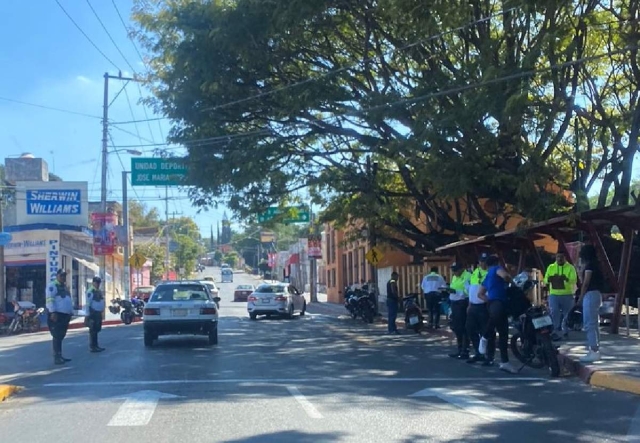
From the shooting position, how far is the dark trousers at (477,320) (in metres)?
15.0

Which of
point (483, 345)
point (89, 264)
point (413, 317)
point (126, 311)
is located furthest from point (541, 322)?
point (89, 264)

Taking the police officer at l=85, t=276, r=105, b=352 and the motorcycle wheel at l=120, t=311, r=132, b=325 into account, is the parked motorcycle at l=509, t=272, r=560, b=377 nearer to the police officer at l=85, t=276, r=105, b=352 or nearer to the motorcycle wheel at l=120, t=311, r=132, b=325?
the police officer at l=85, t=276, r=105, b=352

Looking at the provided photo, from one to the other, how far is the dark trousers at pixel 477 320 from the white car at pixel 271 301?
61.2 feet

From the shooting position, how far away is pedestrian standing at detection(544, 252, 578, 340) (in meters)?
17.2

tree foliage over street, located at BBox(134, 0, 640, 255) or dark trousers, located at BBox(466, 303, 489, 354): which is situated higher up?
tree foliage over street, located at BBox(134, 0, 640, 255)

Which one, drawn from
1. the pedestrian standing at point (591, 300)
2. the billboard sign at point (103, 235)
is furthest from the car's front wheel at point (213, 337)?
the billboard sign at point (103, 235)

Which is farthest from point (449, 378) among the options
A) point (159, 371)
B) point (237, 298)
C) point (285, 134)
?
point (237, 298)

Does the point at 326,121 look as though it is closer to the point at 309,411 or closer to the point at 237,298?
the point at 309,411

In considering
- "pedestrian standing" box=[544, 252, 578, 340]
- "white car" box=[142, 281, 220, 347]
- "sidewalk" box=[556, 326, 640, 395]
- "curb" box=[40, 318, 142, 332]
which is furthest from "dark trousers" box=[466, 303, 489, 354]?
"curb" box=[40, 318, 142, 332]

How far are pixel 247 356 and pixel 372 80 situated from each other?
8.10m

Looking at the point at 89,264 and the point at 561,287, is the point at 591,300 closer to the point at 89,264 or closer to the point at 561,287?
the point at 561,287

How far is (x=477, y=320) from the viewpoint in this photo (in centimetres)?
1502

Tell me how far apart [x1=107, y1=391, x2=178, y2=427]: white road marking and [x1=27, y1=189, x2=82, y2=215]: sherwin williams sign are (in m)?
28.1

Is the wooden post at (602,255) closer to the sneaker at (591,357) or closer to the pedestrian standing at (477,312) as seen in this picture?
the pedestrian standing at (477,312)
